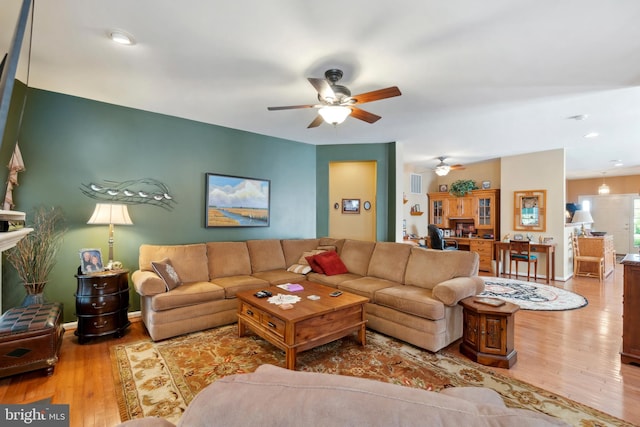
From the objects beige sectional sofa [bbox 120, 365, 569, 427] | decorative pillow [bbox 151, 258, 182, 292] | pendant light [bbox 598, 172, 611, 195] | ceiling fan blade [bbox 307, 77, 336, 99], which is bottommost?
decorative pillow [bbox 151, 258, 182, 292]

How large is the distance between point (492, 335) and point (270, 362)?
2011 mm

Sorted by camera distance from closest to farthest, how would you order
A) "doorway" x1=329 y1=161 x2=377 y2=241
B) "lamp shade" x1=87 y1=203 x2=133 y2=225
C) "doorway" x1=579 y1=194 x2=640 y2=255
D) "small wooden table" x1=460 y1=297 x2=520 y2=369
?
"small wooden table" x1=460 y1=297 x2=520 y2=369 → "lamp shade" x1=87 y1=203 x2=133 y2=225 → "doorway" x1=329 y1=161 x2=377 y2=241 → "doorway" x1=579 y1=194 x2=640 y2=255

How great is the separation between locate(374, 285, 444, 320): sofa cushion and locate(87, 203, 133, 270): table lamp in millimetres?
2971

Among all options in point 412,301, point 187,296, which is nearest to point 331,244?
point 412,301

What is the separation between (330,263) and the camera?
4156mm

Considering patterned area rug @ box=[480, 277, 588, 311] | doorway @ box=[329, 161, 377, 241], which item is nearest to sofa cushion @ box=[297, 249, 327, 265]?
doorway @ box=[329, 161, 377, 241]

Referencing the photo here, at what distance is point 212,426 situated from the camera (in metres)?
0.52

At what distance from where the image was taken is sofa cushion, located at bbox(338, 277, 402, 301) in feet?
11.1

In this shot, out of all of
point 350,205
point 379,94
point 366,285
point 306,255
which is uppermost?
point 379,94

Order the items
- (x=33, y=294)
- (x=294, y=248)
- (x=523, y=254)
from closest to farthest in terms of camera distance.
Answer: (x=33, y=294) < (x=294, y=248) < (x=523, y=254)

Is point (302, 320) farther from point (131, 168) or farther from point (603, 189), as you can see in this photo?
point (603, 189)

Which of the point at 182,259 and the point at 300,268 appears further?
the point at 300,268

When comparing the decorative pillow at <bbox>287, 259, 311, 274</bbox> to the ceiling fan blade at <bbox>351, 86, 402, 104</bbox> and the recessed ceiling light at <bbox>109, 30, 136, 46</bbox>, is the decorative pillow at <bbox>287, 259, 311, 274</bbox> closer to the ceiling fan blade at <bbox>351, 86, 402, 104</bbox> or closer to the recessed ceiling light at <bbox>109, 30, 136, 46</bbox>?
the ceiling fan blade at <bbox>351, 86, 402, 104</bbox>

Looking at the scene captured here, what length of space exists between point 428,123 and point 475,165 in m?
4.06
